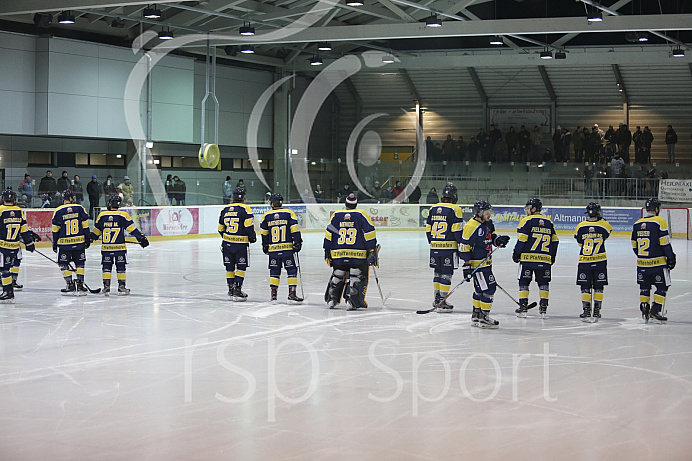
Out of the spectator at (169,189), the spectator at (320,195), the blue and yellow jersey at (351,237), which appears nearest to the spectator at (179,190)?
the spectator at (169,189)

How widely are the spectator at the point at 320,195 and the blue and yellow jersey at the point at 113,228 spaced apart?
19.5 metres

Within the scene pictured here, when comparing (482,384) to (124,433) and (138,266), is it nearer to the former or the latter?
(124,433)

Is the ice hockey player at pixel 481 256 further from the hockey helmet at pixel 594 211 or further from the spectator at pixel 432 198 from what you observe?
the spectator at pixel 432 198

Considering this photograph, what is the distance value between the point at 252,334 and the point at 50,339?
2.23 metres

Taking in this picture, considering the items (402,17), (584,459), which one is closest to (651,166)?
(402,17)

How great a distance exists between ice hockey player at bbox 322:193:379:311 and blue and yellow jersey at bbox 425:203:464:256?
2.73ft

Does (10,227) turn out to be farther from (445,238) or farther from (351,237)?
(445,238)

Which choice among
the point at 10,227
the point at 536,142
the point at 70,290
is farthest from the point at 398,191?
the point at 10,227

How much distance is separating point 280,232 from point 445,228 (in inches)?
94.8

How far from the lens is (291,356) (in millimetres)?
8250

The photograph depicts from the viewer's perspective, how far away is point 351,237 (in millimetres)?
11367

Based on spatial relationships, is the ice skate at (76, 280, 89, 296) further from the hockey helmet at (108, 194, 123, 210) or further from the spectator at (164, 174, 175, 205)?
the spectator at (164, 174, 175, 205)

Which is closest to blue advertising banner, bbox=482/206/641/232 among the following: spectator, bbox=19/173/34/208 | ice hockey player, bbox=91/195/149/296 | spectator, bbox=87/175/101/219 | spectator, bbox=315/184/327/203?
spectator, bbox=315/184/327/203

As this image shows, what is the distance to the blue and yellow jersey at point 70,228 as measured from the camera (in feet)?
41.4
